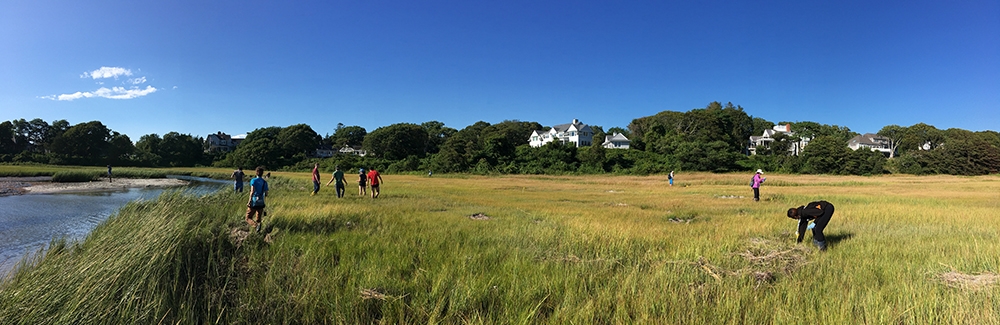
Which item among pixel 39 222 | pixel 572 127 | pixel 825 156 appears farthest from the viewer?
pixel 572 127

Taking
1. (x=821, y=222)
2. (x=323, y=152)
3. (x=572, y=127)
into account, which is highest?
(x=572, y=127)

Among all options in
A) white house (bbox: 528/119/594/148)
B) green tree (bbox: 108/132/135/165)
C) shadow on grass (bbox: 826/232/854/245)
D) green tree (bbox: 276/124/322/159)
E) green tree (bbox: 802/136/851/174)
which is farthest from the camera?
white house (bbox: 528/119/594/148)

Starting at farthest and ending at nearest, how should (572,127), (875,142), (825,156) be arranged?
(572,127), (875,142), (825,156)

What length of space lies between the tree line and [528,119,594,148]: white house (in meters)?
8.22

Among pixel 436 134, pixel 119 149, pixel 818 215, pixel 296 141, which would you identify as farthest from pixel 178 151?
pixel 818 215

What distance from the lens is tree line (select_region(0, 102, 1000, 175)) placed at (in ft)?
227

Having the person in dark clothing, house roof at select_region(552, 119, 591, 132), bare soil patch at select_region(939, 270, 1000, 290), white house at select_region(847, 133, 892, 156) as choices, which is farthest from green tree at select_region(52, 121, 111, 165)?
white house at select_region(847, 133, 892, 156)

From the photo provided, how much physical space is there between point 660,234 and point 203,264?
8668 millimetres

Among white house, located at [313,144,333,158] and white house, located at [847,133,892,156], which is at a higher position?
white house, located at [847,133,892,156]

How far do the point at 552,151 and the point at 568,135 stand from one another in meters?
32.6

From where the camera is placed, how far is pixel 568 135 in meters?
106

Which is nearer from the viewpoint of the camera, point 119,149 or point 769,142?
point 119,149

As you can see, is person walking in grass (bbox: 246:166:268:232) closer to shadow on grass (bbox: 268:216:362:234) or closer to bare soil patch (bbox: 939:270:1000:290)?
shadow on grass (bbox: 268:216:362:234)

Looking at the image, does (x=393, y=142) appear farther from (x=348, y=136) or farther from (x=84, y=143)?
(x=84, y=143)
